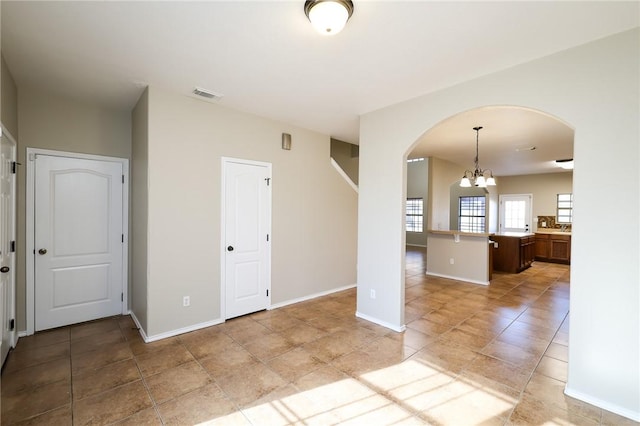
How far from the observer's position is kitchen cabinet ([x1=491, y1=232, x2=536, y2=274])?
6762mm

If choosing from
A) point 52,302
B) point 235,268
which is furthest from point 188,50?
point 52,302

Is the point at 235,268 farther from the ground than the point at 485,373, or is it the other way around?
the point at 235,268

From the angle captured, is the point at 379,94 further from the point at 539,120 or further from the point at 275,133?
the point at 539,120

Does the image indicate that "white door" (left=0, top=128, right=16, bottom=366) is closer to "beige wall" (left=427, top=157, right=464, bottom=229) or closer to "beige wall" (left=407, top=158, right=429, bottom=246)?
"beige wall" (left=427, top=157, right=464, bottom=229)

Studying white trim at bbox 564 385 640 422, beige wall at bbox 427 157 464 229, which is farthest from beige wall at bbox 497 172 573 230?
white trim at bbox 564 385 640 422

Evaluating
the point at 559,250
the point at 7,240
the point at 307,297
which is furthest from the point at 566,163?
the point at 7,240

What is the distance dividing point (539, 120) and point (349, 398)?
4536 mm

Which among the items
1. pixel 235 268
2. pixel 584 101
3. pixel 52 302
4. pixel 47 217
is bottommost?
pixel 52 302

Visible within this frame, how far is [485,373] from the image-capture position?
2.63 meters

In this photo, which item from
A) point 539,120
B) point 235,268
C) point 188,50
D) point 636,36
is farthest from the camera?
point 539,120

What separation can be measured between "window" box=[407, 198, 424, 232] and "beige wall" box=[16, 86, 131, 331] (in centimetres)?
945

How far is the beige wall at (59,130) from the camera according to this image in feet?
10.7

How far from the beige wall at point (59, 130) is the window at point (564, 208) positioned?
11.7 m

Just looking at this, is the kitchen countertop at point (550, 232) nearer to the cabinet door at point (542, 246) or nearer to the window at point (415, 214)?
the cabinet door at point (542, 246)
